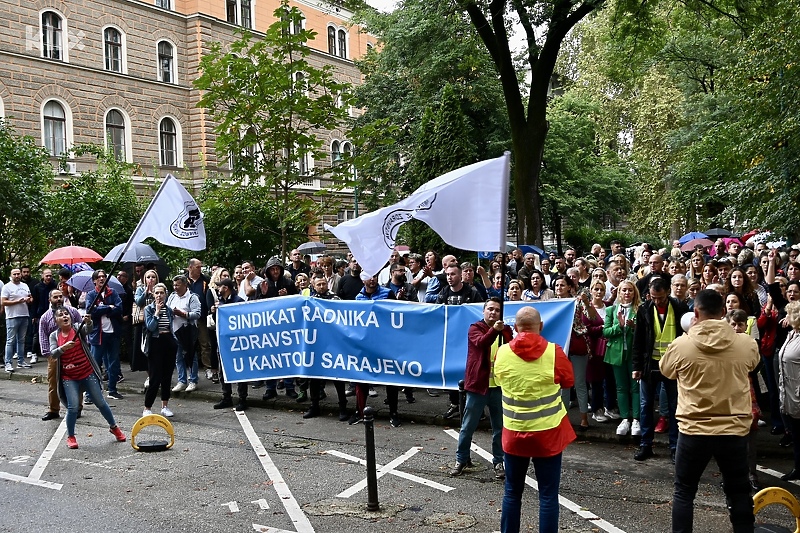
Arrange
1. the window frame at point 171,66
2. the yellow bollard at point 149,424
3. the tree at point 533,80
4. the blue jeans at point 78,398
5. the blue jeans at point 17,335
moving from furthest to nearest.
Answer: the window frame at point 171,66
the tree at point 533,80
the blue jeans at point 17,335
the blue jeans at point 78,398
the yellow bollard at point 149,424

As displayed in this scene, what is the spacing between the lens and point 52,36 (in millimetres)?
36844

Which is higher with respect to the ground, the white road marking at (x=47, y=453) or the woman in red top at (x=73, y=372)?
the woman in red top at (x=73, y=372)

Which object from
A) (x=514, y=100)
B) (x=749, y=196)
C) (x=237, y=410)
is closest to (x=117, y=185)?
(x=514, y=100)

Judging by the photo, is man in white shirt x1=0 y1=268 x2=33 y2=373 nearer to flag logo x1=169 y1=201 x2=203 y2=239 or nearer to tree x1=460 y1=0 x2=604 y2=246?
flag logo x1=169 y1=201 x2=203 y2=239

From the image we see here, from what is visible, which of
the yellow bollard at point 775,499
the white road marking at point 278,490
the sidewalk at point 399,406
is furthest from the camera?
the sidewalk at point 399,406

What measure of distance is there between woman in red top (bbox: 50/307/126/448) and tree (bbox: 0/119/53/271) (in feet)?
35.7

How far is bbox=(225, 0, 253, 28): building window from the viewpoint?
45256mm

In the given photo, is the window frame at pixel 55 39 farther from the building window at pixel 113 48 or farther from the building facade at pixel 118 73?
the building window at pixel 113 48

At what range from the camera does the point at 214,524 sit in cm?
693

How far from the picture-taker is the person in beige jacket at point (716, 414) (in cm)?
571

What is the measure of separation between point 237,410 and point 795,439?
25.3 ft

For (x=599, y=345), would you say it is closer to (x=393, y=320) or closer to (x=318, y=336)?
(x=393, y=320)

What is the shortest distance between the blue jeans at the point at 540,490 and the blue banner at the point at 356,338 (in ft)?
13.3

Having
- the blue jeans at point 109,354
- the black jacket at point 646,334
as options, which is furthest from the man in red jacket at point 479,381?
the blue jeans at point 109,354
